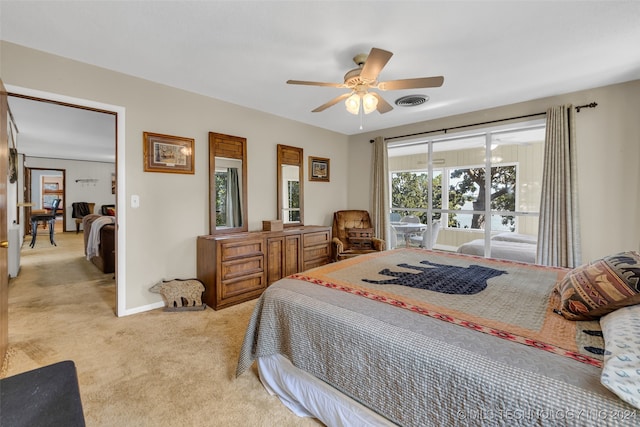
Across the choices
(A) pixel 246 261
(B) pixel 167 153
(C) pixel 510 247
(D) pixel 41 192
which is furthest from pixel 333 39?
(D) pixel 41 192

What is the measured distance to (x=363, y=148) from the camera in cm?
523

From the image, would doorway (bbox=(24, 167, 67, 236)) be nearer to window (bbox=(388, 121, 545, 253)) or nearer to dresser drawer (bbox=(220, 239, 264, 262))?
dresser drawer (bbox=(220, 239, 264, 262))

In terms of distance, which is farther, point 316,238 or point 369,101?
point 316,238

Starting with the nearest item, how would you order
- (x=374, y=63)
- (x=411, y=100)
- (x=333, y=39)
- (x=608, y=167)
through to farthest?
(x=374, y=63), (x=333, y=39), (x=608, y=167), (x=411, y=100)

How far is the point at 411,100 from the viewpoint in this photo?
3441 mm

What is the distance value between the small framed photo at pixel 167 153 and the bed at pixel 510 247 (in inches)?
154

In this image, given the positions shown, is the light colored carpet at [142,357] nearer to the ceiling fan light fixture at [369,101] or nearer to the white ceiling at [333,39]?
the ceiling fan light fixture at [369,101]

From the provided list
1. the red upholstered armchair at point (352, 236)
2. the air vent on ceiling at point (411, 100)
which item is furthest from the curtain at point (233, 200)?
the air vent on ceiling at point (411, 100)

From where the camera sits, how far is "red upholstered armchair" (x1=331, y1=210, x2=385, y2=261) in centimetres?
430

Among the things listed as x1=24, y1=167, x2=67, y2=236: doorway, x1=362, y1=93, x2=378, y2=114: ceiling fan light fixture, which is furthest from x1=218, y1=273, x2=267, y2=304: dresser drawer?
x1=24, y1=167, x2=67, y2=236: doorway

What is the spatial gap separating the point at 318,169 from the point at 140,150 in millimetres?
2670

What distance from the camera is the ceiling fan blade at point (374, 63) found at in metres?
1.83

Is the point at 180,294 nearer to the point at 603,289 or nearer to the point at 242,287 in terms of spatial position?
the point at 242,287

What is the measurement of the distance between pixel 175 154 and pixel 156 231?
891 millimetres
